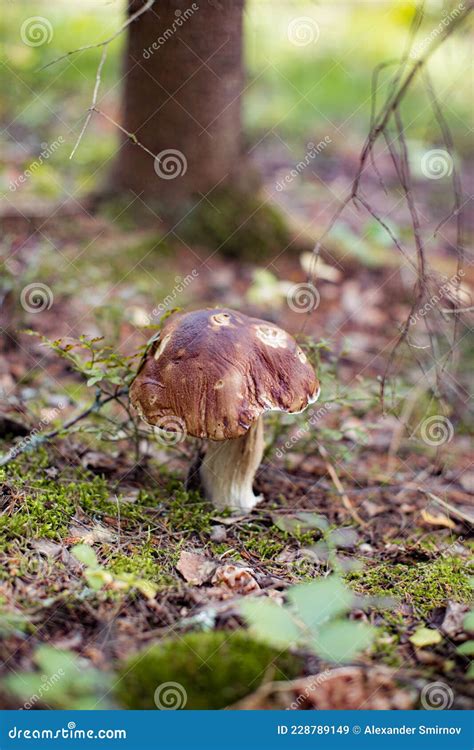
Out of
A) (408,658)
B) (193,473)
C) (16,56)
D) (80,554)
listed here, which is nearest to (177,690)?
(80,554)

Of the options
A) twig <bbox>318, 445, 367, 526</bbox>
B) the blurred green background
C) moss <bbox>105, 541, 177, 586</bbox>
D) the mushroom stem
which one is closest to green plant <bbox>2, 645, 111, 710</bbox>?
moss <bbox>105, 541, 177, 586</bbox>

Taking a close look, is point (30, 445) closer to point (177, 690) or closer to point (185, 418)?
point (185, 418)

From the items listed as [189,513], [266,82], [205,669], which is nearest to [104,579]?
[205,669]

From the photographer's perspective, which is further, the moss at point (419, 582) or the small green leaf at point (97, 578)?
the moss at point (419, 582)

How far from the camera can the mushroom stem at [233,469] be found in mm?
3742

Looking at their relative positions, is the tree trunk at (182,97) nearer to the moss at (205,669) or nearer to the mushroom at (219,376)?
the mushroom at (219,376)

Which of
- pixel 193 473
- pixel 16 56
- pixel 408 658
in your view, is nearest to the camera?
pixel 408 658

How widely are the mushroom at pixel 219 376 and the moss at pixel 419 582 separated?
924mm

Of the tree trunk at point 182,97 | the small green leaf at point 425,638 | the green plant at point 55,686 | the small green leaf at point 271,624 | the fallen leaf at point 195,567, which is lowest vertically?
the green plant at point 55,686

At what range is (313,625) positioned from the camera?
8.69 ft

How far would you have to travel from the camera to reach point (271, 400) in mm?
3307

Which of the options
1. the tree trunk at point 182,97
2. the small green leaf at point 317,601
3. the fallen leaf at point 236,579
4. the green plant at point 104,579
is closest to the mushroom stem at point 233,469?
the fallen leaf at point 236,579

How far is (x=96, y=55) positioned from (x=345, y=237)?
6.34m

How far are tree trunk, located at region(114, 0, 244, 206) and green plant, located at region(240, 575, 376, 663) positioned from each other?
4183mm
